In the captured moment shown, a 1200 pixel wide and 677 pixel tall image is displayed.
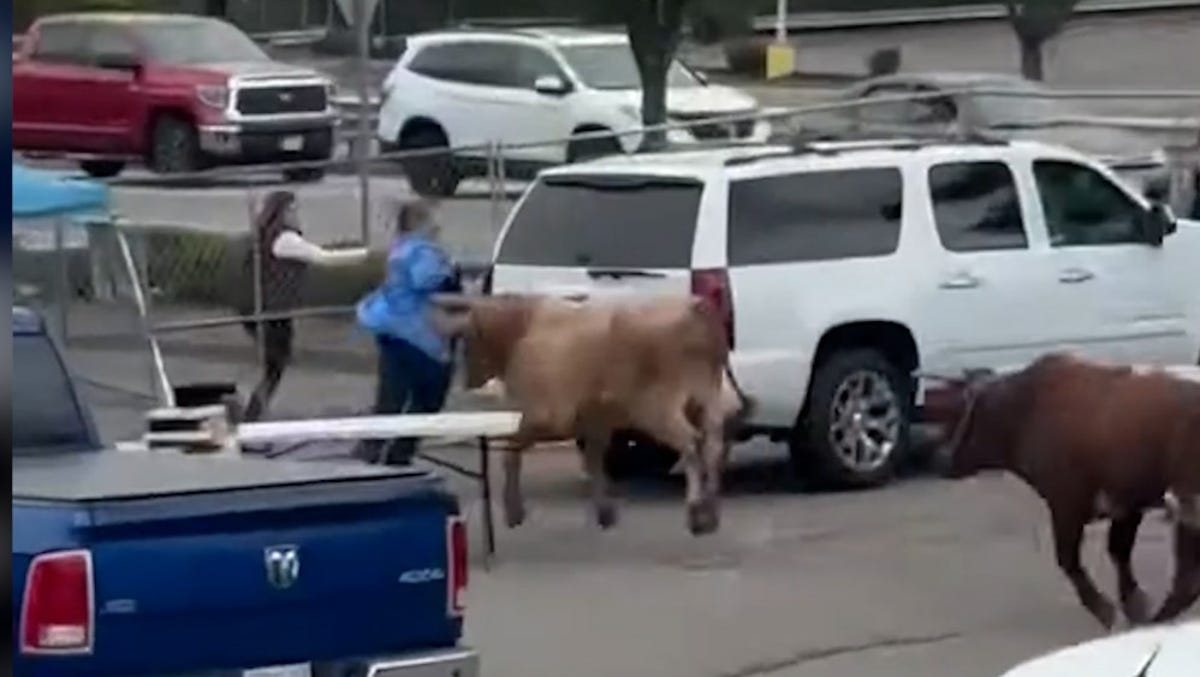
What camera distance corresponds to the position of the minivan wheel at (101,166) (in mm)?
34625

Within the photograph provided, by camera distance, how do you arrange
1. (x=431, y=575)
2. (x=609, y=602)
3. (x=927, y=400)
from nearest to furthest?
(x=431, y=575) < (x=609, y=602) < (x=927, y=400)

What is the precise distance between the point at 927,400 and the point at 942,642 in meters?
3.29

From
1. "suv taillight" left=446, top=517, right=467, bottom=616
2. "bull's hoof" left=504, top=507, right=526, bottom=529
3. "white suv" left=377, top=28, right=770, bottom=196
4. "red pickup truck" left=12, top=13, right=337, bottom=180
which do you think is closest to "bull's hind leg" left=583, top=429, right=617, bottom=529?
"bull's hoof" left=504, top=507, right=526, bottom=529

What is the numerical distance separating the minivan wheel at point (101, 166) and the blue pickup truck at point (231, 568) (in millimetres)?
24697

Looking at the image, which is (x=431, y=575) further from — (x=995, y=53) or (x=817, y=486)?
(x=995, y=53)

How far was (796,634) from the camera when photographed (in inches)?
536

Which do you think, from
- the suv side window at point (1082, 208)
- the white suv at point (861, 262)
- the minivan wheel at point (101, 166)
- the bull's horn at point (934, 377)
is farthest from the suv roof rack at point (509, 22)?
the bull's horn at point (934, 377)

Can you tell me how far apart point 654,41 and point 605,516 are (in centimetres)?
1303

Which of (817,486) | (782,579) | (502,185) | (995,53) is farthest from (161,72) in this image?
(995,53)

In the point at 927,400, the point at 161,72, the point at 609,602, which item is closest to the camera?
the point at 609,602

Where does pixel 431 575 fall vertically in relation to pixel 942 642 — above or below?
above

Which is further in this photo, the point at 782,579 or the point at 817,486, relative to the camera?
the point at 817,486

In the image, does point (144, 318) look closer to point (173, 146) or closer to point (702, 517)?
point (702, 517)

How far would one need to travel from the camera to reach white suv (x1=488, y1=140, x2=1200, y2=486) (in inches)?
677
